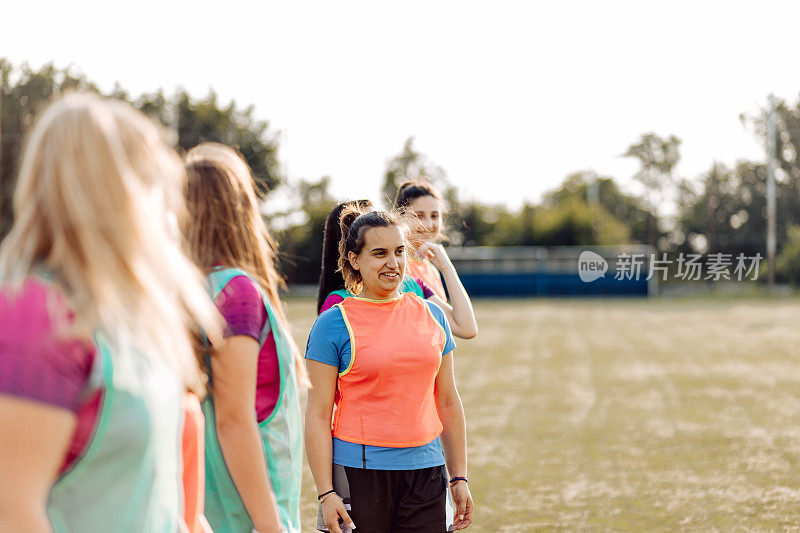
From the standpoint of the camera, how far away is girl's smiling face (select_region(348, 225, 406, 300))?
3.41m

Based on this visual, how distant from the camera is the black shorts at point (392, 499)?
3295mm

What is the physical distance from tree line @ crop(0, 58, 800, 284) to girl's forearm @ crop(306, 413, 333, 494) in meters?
40.1

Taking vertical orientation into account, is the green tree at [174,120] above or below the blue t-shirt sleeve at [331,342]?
above

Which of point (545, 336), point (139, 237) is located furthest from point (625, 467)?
point (545, 336)

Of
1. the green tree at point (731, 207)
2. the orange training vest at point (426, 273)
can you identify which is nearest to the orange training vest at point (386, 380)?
the orange training vest at point (426, 273)

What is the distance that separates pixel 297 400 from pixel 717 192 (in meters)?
63.2

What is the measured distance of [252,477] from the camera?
7.47 ft

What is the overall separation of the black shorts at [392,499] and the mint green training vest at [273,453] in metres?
0.69

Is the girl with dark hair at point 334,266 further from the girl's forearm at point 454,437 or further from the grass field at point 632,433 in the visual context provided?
the grass field at point 632,433

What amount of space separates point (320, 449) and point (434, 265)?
1.37m

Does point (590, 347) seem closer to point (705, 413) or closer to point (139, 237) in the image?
point (705, 413)

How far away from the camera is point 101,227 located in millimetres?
1537

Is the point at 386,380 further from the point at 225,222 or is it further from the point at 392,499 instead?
the point at 225,222

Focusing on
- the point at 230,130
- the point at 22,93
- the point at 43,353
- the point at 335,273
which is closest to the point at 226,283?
the point at 43,353
